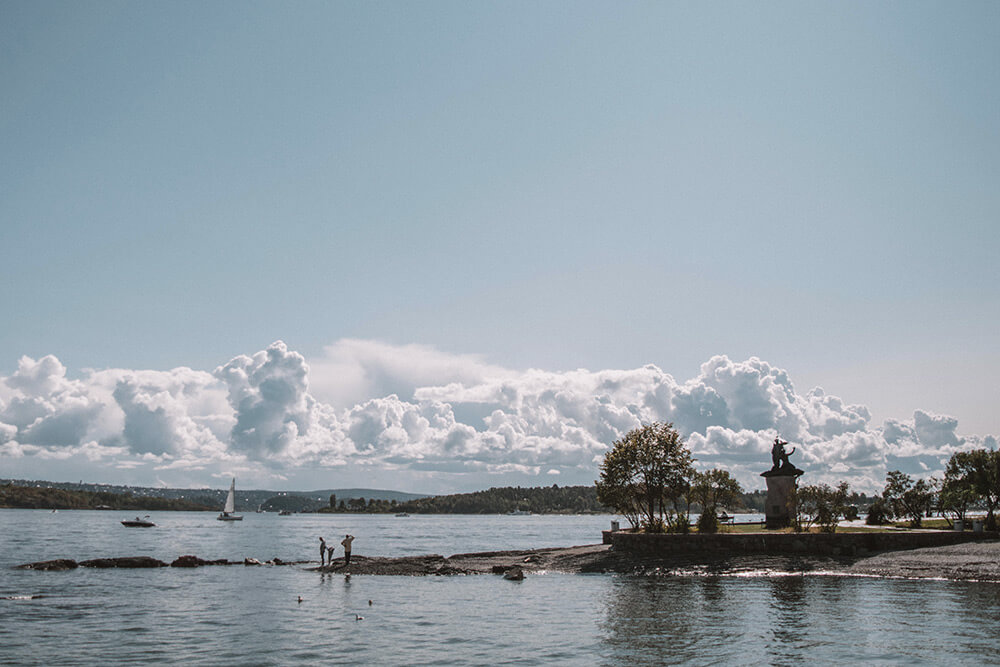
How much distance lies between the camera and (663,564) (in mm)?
61438

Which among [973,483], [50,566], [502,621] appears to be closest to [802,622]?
[502,621]

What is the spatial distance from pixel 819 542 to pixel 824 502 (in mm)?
3971

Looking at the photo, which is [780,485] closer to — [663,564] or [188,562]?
[663,564]

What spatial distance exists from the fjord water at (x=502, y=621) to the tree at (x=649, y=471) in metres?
14.6

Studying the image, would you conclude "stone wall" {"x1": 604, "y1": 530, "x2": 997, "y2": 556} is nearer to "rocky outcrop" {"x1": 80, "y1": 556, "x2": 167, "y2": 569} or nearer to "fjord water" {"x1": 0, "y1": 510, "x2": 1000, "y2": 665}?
"fjord water" {"x1": 0, "y1": 510, "x2": 1000, "y2": 665}

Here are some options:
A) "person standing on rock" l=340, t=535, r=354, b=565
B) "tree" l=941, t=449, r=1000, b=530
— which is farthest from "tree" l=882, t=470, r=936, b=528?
"person standing on rock" l=340, t=535, r=354, b=565

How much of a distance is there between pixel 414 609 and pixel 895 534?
4248 cm

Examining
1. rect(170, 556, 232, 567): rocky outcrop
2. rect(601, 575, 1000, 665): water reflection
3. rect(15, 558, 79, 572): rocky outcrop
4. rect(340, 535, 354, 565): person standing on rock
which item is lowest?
rect(170, 556, 232, 567): rocky outcrop

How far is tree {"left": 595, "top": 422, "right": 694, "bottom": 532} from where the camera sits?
70688mm

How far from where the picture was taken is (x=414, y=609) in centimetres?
4284

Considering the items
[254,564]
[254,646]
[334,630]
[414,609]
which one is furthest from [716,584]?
[254,564]

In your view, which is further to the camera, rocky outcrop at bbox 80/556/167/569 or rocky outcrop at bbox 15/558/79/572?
rocky outcrop at bbox 80/556/167/569

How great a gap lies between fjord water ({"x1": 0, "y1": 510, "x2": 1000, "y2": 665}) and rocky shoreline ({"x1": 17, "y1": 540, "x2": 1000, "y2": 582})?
2.76 meters

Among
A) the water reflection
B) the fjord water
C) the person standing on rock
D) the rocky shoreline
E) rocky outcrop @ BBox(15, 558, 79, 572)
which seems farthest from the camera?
the person standing on rock
